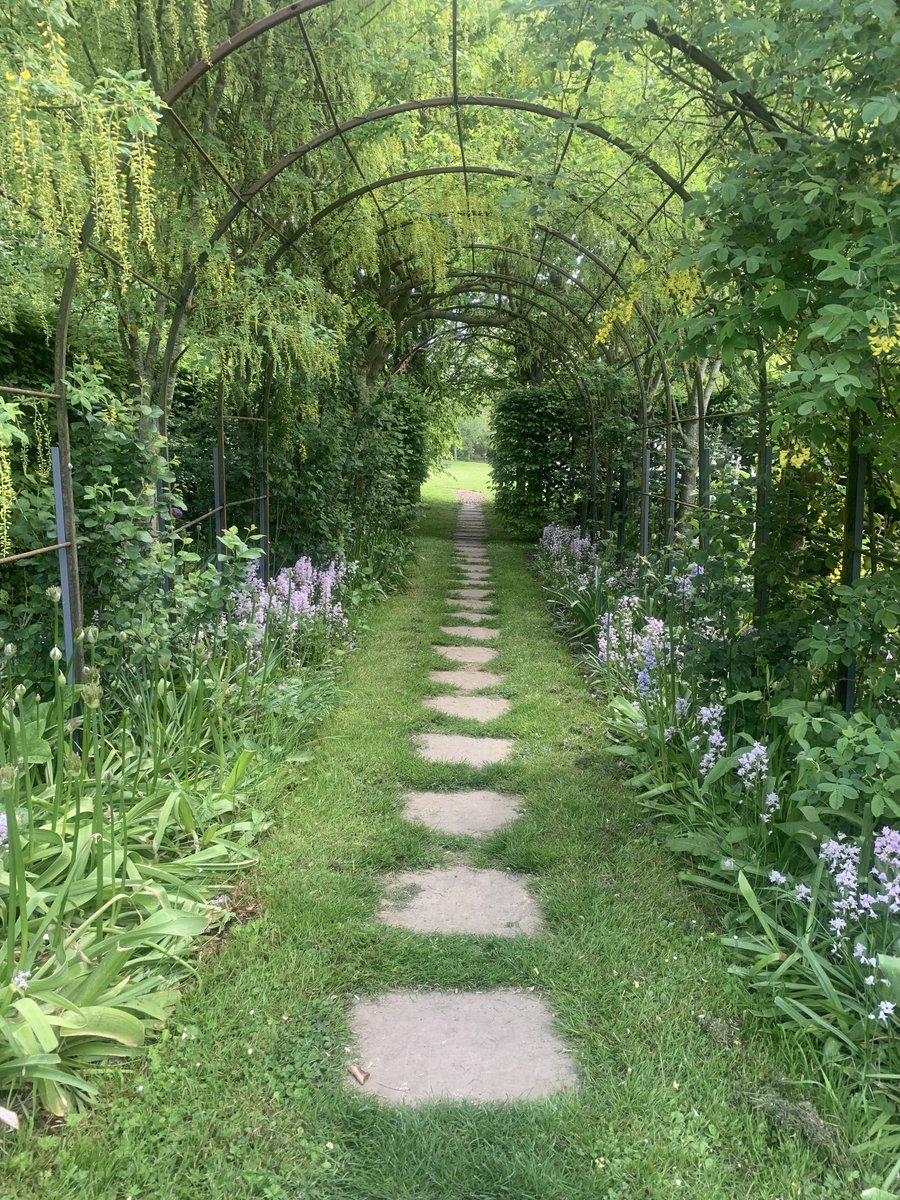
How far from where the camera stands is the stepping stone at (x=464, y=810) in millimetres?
3252

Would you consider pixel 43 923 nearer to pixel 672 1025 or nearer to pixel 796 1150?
pixel 672 1025

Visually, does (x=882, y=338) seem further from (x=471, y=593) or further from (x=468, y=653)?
(x=471, y=593)

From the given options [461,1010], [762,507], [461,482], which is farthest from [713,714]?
[461,482]

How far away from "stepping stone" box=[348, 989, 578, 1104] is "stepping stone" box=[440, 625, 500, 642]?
451 cm

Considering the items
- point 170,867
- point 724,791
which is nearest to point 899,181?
point 724,791

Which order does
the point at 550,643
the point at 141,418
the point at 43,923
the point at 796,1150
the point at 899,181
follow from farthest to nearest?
1. the point at 550,643
2. the point at 141,418
3. the point at 899,181
4. the point at 43,923
5. the point at 796,1150

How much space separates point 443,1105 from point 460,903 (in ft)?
2.90

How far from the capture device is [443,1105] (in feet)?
5.98

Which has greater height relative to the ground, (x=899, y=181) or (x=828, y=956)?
(x=899, y=181)

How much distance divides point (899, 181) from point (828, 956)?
2.07 m

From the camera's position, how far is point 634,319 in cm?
664

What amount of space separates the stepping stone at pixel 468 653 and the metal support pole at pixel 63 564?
3331mm

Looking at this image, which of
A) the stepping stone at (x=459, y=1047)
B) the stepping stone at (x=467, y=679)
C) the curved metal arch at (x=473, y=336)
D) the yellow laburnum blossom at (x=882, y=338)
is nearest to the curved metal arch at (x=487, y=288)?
the curved metal arch at (x=473, y=336)

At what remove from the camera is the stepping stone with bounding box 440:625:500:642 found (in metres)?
6.74
